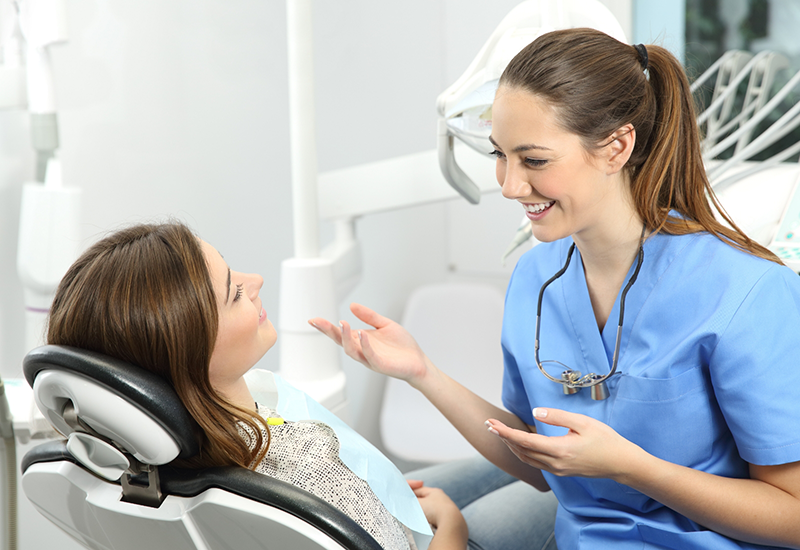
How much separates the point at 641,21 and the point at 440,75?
0.68m

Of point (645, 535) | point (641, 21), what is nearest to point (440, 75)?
point (641, 21)

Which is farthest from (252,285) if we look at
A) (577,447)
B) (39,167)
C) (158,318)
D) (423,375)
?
(39,167)

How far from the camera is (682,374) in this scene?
912 mm

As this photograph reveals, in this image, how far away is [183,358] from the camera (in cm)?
70

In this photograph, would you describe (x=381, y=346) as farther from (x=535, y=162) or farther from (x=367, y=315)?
(x=535, y=162)

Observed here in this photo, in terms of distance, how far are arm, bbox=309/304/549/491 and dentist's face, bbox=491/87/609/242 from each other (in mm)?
299

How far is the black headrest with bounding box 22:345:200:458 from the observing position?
603 millimetres

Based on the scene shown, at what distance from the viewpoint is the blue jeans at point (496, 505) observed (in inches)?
43.8

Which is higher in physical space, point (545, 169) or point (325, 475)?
point (545, 169)

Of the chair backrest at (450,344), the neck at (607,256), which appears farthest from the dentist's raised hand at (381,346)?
the chair backrest at (450,344)

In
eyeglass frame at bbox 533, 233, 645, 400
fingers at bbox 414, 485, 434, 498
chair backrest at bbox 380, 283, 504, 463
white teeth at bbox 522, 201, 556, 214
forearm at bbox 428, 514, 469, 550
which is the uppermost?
white teeth at bbox 522, 201, 556, 214

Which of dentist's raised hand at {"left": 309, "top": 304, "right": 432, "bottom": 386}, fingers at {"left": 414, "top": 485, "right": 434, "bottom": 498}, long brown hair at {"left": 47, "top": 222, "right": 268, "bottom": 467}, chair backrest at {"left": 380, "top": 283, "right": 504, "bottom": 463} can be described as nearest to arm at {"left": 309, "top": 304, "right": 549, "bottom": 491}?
dentist's raised hand at {"left": 309, "top": 304, "right": 432, "bottom": 386}

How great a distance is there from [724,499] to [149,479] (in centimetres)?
69

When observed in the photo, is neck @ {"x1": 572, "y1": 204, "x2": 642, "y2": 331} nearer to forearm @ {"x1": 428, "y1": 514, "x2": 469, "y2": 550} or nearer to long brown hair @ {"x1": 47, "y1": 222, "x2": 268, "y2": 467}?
forearm @ {"x1": 428, "y1": 514, "x2": 469, "y2": 550}
